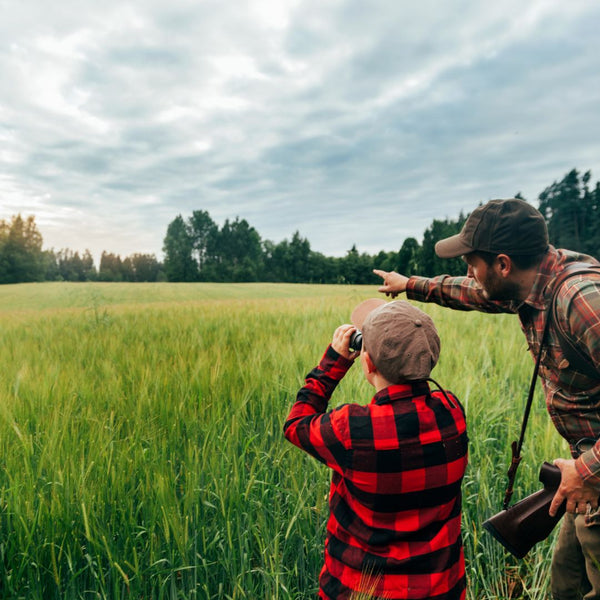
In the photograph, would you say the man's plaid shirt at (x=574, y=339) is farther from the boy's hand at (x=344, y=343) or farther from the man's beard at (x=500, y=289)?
the boy's hand at (x=344, y=343)

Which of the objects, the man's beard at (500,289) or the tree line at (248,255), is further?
the tree line at (248,255)

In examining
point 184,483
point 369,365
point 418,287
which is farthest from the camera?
point 418,287

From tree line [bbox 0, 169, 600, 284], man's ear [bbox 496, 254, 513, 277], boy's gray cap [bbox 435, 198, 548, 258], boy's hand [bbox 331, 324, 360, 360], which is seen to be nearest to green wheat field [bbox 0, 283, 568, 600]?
boy's hand [bbox 331, 324, 360, 360]

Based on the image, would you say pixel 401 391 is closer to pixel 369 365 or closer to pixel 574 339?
pixel 369 365

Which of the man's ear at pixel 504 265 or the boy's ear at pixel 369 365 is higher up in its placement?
the man's ear at pixel 504 265

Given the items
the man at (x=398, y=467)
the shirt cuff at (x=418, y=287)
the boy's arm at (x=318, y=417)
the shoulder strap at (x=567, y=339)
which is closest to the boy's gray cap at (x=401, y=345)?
the man at (x=398, y=467)

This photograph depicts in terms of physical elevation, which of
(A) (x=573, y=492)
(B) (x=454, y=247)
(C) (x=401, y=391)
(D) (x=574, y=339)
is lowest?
(A) (x=573, y=492)

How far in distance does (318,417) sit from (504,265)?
0.96 meters

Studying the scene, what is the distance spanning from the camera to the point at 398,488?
3.34ft

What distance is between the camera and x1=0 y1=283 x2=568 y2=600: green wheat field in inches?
55.3

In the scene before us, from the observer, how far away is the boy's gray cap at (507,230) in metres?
1.47

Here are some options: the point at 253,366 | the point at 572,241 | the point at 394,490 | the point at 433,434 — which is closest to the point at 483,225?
the point at 433,434

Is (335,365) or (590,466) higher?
(335,365)

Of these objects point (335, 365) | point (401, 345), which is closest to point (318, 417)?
point (335, 365)
